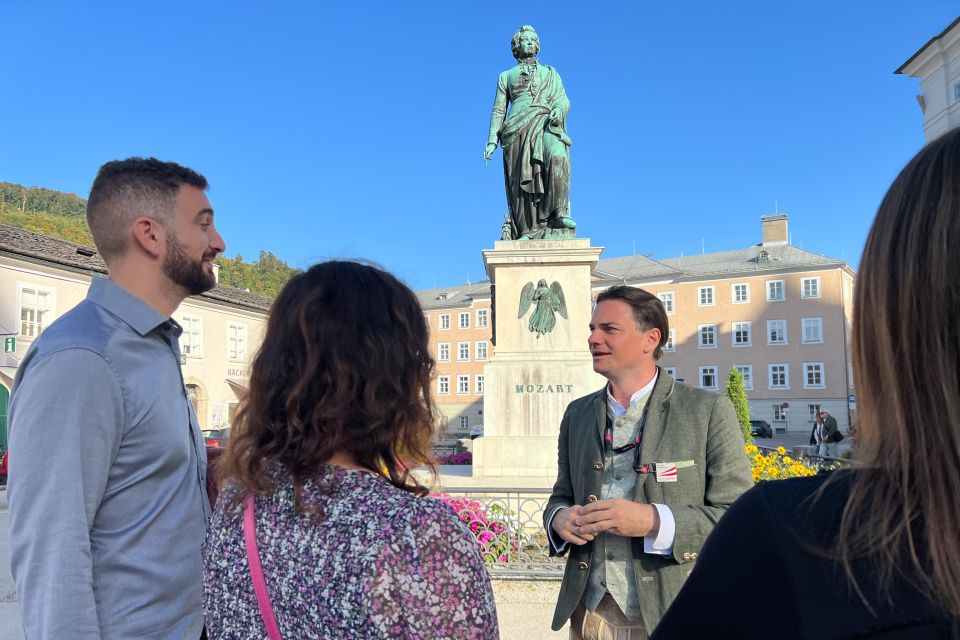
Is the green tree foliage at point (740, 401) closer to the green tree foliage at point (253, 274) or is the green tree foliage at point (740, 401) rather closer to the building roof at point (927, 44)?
the building roof at point (927, 44)

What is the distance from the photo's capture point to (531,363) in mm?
9031

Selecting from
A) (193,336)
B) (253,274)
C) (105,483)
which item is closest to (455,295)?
(253,274)

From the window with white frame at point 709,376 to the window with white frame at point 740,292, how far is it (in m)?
5.15

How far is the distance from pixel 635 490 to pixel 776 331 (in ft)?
160

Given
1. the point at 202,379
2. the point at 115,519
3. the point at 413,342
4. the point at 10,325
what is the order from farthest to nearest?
the point at 202,379 < the point at 10,325 < the point at 115,519 < the point at 413,342

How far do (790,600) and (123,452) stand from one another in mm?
1726

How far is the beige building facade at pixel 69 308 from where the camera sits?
83.1 ft

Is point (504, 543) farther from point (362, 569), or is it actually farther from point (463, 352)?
point (463, 352)

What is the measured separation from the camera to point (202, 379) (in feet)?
108

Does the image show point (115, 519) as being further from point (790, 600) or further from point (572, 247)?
point (572, 247)

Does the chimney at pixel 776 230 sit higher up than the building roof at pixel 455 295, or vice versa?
the chimney at pixel 776 230

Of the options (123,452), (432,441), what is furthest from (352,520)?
(123,452)

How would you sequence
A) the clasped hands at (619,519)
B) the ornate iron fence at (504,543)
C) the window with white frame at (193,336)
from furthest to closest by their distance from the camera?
the window with white frame at (193,336) < the ornate iron fence at (504,543) < the clasped hands at (619,519)

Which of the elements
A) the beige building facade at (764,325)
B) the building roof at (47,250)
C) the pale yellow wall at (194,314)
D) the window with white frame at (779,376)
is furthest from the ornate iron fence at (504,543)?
the window with white frame at (779,376)
